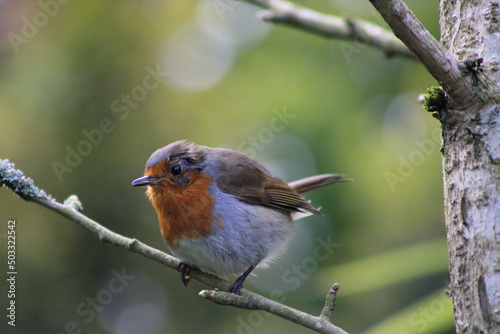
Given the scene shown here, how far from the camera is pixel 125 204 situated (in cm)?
556

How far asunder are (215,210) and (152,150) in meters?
2.40

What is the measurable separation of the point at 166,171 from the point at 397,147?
306 cm

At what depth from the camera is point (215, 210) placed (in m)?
3.65

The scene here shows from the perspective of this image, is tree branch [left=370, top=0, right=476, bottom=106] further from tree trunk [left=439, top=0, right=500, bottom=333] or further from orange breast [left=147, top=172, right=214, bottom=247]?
orange breast [left=147, top=172, right=214, bottom=247]

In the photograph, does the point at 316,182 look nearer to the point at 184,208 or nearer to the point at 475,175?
the point at 184,208

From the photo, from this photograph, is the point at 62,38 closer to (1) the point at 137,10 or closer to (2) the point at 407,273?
(1) the point at 137,10

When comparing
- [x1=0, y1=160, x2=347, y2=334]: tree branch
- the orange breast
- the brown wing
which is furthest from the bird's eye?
[x1=0, y1=160, x2=347, y2=334]: tree branch

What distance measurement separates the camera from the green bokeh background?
5.32 metres

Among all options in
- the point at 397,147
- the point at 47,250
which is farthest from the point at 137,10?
the point at 397,147

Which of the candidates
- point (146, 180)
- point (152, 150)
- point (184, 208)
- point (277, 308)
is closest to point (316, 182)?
point (184, 208)

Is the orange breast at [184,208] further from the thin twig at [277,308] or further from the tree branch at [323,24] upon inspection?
the tree branch at [323,24]

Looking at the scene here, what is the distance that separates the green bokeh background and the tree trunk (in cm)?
309

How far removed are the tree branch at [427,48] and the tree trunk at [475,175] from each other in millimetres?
53

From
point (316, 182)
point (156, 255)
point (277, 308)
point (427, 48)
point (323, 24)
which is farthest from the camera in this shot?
point (316, 182)
